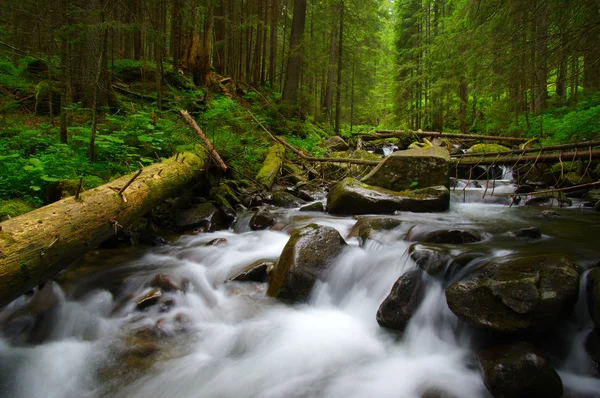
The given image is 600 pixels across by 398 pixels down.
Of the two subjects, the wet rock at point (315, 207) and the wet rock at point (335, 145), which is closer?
the wet rock at point (315, 207)

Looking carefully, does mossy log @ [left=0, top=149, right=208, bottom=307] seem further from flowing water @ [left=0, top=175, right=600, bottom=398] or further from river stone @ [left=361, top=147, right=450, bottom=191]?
river stone @ [left=361, top=147, right=450, bottom=191]

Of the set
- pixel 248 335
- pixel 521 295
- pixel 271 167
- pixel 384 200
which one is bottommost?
pixel 248 335

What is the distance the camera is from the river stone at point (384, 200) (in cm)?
707

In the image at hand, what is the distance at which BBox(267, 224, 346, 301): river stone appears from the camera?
14.5 feet

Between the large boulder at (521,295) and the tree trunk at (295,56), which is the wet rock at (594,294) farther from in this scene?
the tree trunk at (295,56)

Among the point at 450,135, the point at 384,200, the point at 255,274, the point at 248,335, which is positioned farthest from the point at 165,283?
the point at 450,135

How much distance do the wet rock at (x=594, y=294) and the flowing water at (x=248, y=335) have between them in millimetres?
89

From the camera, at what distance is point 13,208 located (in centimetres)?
442

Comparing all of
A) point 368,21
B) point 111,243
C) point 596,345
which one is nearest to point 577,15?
point 596,345

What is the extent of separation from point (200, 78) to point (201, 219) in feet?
33.4

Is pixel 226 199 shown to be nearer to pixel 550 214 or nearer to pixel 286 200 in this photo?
pixel 286 200

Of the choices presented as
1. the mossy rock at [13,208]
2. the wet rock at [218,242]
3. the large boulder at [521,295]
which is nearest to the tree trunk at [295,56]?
the wet rock at [218,242]

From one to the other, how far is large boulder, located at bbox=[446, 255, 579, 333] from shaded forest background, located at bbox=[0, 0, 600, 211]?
259cm

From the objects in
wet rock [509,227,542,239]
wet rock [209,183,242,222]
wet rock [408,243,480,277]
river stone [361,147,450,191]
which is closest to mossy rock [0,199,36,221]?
wet rock [209,183,242,222]
